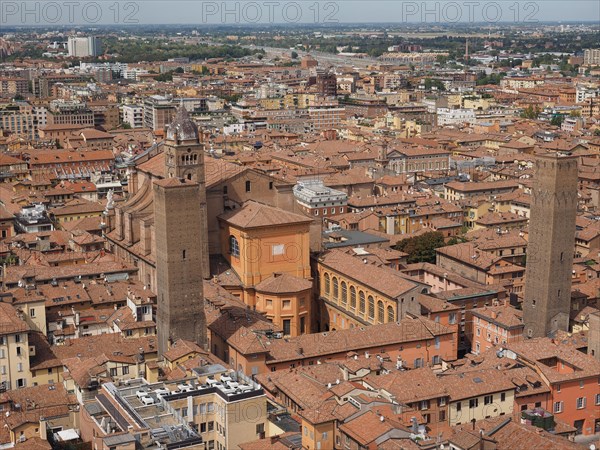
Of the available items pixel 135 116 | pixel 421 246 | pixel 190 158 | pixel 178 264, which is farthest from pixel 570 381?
pixel 135 116

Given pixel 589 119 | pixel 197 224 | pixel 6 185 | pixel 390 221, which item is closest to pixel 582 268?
pixel 390 221

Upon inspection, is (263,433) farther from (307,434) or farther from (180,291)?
(180,291)

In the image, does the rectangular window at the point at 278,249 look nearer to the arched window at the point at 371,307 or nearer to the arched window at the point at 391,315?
the arched window at the point at 371,307

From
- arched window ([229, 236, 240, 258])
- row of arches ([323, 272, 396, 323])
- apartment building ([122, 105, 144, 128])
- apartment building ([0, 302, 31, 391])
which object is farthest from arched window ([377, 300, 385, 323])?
apartment building ([122, 105, 144, 128])

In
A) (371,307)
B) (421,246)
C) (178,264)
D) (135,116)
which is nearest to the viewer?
(178,264)

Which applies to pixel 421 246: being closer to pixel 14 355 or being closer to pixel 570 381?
pixel 570 381

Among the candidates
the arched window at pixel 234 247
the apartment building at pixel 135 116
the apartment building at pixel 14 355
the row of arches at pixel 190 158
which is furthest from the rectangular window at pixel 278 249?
the apartment building at pixel 135 116
